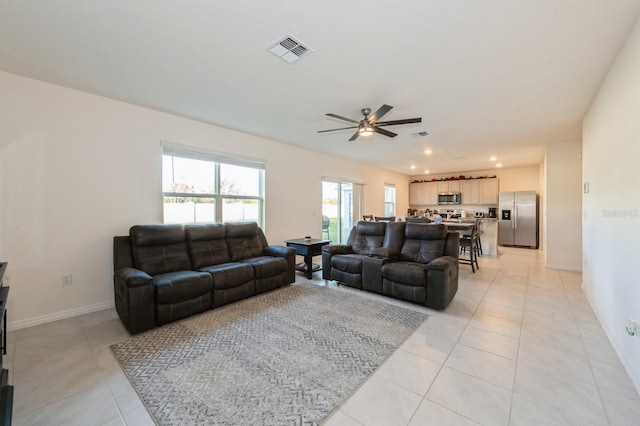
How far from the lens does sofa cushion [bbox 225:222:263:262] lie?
4.00 m

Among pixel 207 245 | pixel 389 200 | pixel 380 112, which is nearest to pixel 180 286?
pixel 207 245

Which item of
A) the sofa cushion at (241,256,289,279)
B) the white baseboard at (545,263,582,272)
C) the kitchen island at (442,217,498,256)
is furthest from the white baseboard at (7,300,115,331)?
the white baseboard at (545,263,582,272)

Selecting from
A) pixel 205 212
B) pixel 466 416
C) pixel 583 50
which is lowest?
pixel 466 416

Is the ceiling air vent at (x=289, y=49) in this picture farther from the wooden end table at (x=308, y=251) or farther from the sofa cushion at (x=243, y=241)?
the wooden end table at (x=308, y=251)

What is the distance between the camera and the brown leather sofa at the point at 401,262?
126 inches

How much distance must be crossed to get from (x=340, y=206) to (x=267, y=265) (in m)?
3.88

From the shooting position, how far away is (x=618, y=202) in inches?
88.9

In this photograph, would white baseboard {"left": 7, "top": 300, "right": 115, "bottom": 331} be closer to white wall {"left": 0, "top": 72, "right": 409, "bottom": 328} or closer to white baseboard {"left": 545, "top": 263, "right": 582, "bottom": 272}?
white wall {"left": 0, "top": 72, "right": 409, "bottom": 328}

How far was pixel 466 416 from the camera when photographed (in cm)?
159

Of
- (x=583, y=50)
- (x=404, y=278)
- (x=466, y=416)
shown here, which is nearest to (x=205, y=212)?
(x=404, y=278)

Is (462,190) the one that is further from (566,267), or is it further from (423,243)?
(423,243)

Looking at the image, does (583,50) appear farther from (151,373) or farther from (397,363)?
(151,373)

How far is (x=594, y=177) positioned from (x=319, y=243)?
3819mm

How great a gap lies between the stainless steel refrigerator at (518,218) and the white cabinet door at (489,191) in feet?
2.04
